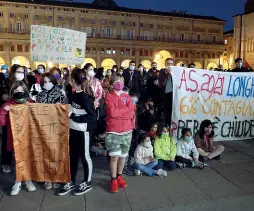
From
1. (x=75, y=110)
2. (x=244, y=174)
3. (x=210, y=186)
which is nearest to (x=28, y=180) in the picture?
(x=75, y=110)

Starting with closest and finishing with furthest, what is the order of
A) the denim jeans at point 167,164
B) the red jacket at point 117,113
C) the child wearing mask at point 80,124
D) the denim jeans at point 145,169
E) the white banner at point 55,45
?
the child wearing mask at point 80,124 < the red jacket at point 117,113 < the denim jeans at point 145,169 < the denim jeans at point 167,164 < the white banner at point 55,45

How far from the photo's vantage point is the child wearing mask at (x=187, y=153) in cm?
536

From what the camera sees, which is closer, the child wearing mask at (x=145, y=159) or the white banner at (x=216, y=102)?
the child wearing mask at (x=145, y=159)

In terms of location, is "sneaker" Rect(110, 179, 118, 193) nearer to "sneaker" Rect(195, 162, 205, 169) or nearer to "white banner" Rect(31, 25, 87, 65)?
"sneaker" Rect(195, 162, 205, 169)

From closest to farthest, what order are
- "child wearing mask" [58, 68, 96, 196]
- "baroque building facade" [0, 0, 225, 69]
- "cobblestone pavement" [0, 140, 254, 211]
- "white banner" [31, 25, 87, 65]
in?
"cobblestone pavement" [0, 140, 254, 211]
"child wearing mask" [58, 68, 96, 196]
"white banner" [31, 25, 87, 65]
"baroque building facade" [0, 0, 225, 69]

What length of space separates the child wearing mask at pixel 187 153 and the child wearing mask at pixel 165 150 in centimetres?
21

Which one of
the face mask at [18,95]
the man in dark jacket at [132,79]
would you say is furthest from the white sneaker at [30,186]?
the man in dark jacket at [132,79]

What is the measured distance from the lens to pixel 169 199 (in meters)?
4.03

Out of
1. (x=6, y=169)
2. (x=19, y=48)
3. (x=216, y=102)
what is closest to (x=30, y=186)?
(x=6, y=169)

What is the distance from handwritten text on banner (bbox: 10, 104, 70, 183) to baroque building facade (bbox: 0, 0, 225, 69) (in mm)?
53357

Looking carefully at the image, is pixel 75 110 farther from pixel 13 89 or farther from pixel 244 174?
pixel 244 174

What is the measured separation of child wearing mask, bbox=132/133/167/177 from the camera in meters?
4.93

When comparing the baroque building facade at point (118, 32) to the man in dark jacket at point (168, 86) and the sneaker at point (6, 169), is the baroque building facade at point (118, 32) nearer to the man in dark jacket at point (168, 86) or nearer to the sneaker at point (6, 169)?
the man in dark jacket at point (168, 86)

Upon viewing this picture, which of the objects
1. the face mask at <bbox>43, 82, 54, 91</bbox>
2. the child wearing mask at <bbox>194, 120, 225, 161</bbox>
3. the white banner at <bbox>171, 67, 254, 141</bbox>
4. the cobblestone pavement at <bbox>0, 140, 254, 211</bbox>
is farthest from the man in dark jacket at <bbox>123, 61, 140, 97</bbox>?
the face mask at <bbox>43, 82, 54, 91</bbox>
